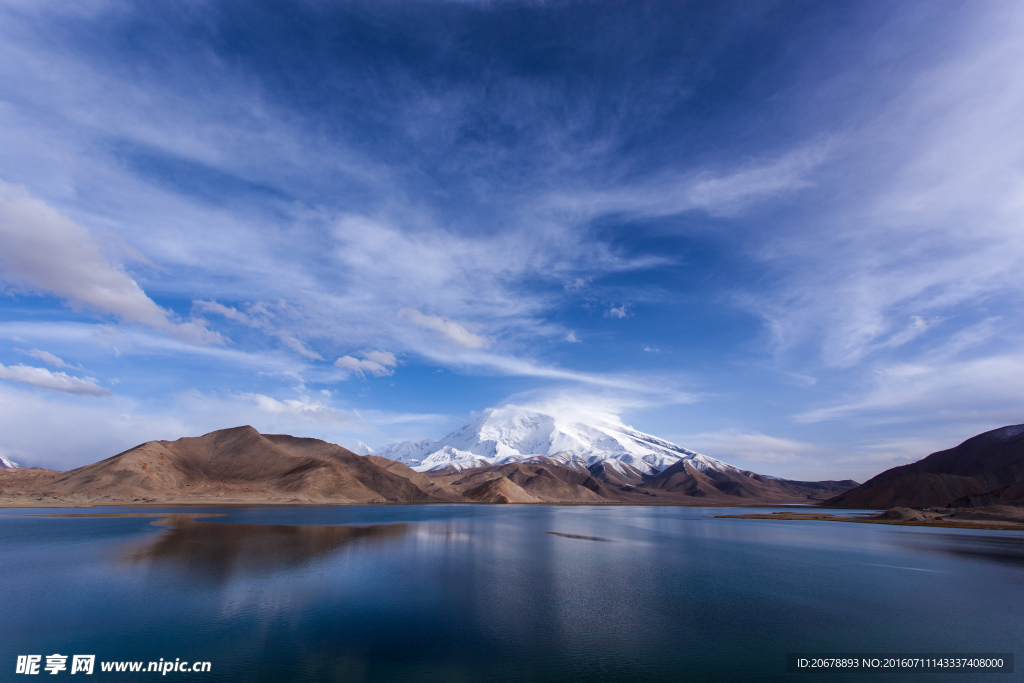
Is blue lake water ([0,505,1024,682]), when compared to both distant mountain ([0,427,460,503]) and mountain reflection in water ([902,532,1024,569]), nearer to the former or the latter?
mountain reflection in water ([902,532,1024,569])

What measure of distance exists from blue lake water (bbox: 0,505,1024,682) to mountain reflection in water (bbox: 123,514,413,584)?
0.36m

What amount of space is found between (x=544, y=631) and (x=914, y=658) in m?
16.3

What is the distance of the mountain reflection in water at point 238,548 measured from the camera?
36.8 m

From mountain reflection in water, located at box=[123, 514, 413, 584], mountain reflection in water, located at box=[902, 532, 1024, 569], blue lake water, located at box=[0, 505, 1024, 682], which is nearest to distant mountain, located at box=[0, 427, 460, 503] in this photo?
mountain reflection in water, located at box=[123, 514, 413, 584]

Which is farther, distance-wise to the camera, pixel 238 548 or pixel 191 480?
pixel 191 480

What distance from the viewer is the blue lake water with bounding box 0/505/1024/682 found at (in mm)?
19125

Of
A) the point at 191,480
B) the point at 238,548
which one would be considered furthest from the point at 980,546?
the point at 191,480

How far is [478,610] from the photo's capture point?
26.7m

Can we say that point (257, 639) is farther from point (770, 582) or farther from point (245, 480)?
point (245, 480)

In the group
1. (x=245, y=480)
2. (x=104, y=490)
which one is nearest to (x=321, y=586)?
(x=104, y=490)

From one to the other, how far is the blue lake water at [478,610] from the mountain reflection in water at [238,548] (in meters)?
0.36

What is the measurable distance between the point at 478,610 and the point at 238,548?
1312 inches

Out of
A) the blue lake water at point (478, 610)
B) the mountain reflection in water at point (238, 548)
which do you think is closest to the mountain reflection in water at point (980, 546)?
the blue lake water at point (478, 610)

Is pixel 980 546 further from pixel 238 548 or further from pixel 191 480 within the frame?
pixel 191 480
